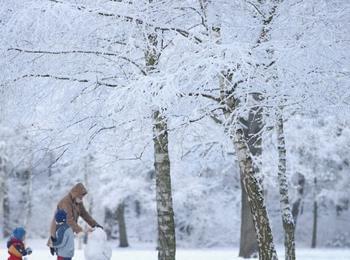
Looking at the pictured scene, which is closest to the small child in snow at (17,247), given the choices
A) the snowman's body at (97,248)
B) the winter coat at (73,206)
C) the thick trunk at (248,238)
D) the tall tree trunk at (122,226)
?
the winter coat at (73,206)

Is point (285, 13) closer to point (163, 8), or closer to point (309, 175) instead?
point (163, 8)

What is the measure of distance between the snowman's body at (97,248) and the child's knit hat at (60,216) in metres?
0.72

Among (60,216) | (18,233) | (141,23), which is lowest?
(18,233)

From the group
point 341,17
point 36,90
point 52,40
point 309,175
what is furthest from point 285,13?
point 309,175

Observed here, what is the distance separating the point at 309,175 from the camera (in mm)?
24156

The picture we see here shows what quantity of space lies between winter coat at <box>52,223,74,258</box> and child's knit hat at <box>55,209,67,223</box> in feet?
0.36

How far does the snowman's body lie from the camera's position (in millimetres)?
8641

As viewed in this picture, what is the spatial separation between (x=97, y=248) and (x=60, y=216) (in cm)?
91

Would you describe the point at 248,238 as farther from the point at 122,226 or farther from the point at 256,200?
the point at 122,226

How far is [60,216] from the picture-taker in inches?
360

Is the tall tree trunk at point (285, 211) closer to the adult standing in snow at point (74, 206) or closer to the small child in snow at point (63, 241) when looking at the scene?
the adult standing in snow at point (74, 206)

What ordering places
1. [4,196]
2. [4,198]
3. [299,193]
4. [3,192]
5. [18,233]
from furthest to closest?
1. [4,198]
2. [4,196]
3. [3,192]
4. [299,193]
5. [18,233]

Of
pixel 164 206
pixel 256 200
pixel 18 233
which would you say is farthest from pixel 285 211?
pixel 18 233

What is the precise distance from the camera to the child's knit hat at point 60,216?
915cm
